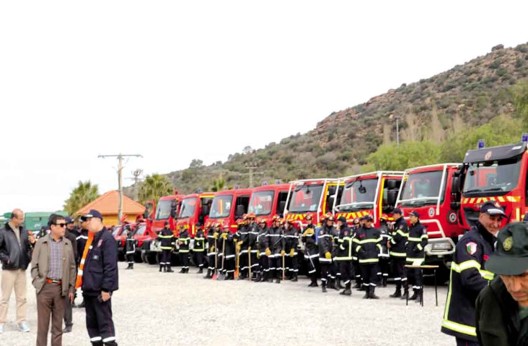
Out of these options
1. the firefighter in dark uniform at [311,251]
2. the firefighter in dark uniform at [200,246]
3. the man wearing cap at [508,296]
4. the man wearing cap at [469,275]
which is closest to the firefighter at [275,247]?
the firefighter in dark uniform at [311,251]

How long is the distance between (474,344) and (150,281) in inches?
654

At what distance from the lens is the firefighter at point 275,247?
1955cm

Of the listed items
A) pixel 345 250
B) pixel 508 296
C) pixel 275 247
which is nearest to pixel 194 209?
pixel 275 247

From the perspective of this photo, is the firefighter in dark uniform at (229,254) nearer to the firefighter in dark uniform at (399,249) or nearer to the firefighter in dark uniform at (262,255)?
the firefighter in dark uniform at (262,255)

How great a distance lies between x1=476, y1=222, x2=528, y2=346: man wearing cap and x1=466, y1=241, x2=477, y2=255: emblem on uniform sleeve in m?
2.36

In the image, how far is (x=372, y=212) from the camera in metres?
18.0

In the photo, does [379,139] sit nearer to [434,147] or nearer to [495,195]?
[434,147]

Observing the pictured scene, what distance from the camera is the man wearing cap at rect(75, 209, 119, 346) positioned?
788 cm

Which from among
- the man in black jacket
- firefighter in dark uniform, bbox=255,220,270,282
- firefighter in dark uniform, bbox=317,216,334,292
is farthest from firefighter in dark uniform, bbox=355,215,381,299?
the man in black jacket

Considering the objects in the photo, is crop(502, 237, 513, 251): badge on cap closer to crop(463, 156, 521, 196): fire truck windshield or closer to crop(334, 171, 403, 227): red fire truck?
crop(463, 156, 521, 196): fire truck windshield

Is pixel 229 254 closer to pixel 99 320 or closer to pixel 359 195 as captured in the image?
pixel 359 195

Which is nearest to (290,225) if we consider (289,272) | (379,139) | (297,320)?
(289,272)

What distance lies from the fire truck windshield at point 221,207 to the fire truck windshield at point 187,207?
1.86 m

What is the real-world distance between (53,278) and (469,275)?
5.83m
